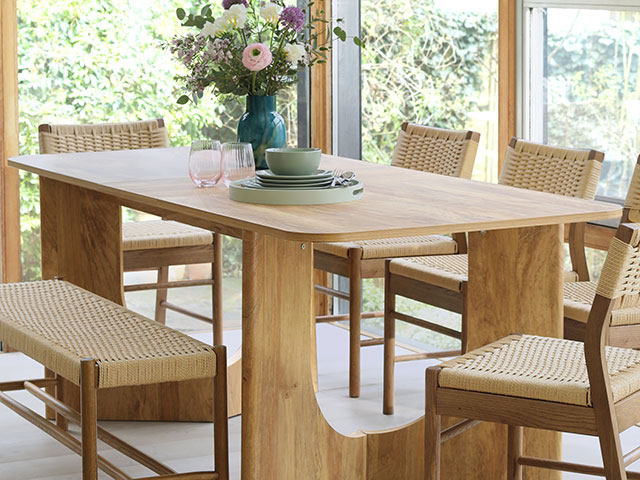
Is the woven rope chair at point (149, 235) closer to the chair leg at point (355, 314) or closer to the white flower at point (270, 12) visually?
the chair leg at point (355, 314)

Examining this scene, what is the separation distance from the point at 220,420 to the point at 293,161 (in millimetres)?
686

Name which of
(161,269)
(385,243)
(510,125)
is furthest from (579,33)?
(161,269)

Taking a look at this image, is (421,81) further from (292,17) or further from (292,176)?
(292,176)

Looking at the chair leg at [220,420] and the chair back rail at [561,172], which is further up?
the chair back rail at [561,172]

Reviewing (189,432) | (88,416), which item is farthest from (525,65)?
(88,416)

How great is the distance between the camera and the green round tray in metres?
2.72

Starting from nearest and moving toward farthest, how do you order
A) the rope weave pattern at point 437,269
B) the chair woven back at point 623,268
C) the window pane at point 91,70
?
1. the chair woven back at point 623,268
2. the rope weave pattern at point 437,269
3. the window pane at point 91,70

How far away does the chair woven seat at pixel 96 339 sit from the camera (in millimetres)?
2484

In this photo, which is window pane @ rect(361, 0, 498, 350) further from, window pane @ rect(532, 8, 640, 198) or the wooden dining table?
the wooden dining table

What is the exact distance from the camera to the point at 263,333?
2537mm

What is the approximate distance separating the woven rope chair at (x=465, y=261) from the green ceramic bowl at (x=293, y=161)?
73 cm

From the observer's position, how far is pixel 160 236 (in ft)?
13.1

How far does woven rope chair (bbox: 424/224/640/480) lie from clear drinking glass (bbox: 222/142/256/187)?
834 millimetres

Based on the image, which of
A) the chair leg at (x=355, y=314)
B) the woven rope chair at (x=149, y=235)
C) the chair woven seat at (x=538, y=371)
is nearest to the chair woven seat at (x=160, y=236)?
the woven rope chair at (x=149, y=235)
